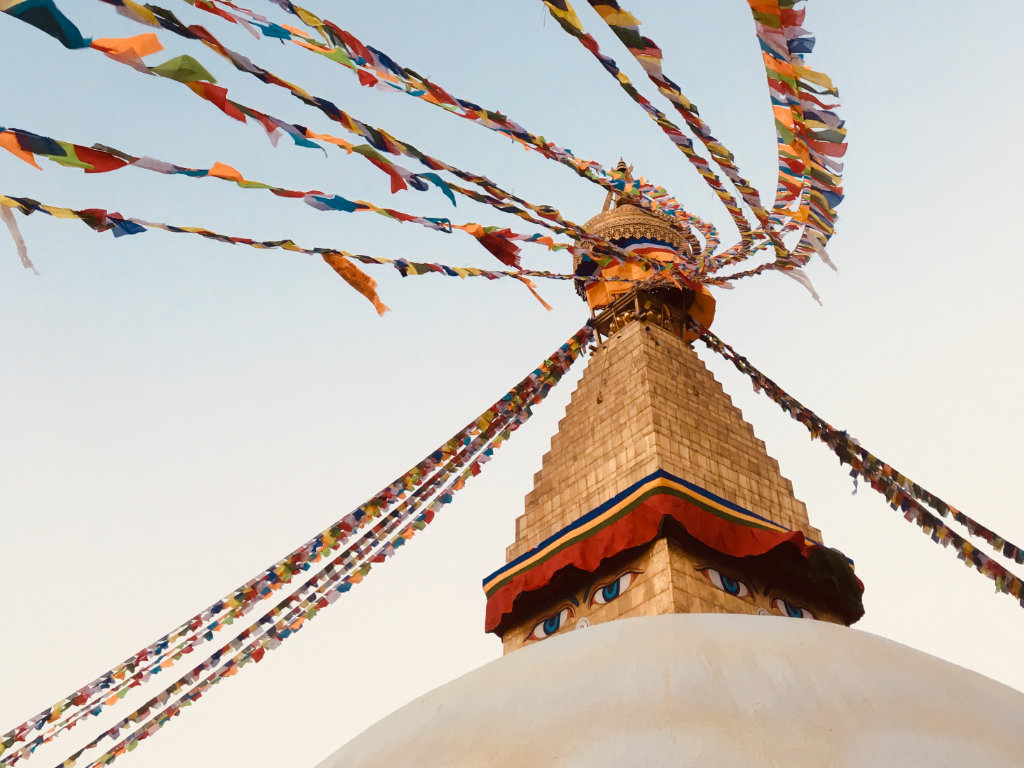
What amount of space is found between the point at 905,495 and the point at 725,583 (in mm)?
2577

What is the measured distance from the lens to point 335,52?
4.41 meters

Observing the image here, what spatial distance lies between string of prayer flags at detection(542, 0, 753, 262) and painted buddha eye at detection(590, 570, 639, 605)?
10.4 feet

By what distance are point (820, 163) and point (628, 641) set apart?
170 inches

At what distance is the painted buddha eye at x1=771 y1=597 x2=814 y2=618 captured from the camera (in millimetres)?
7899

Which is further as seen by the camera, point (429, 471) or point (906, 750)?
point (429, 471)

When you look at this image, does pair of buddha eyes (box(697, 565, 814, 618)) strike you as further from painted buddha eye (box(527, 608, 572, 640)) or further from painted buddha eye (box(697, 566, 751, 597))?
painted buddha eye (box(527, 608, 572, 640))

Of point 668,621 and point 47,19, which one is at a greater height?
point 47,19

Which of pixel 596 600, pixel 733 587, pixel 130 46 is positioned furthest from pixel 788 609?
pixel 130 46

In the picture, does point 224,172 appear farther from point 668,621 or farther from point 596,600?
point 596,600

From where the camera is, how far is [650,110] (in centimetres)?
565

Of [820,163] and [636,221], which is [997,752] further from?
[636,221]

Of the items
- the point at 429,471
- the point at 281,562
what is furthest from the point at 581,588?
the point at 281,562

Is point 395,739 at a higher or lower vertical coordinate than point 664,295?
lower

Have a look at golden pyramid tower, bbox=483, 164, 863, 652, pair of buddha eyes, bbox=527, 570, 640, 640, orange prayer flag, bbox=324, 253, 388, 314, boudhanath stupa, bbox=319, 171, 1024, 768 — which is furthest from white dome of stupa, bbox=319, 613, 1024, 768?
pair of buddha eyes, bbox=527, 570, 640, 640
